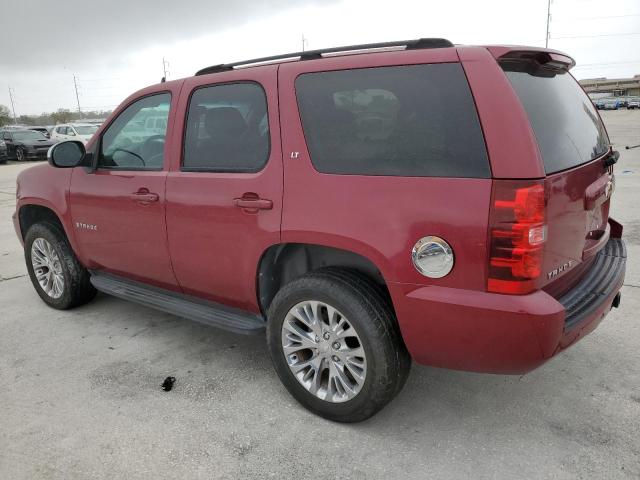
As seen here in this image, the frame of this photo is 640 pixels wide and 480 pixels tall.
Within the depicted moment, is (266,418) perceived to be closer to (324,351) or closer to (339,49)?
(324,351)

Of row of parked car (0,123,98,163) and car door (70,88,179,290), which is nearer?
car door (70,88,179,290)

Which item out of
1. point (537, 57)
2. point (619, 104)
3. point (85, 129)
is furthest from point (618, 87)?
point (537, 57)

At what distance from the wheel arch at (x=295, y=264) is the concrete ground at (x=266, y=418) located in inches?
24.0

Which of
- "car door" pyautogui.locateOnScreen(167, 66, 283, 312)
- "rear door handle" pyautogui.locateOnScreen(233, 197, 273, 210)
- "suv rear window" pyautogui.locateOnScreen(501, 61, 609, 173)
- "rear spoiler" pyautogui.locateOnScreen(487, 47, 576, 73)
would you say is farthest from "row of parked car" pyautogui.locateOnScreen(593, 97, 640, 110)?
"rear door handle" pyautogui.locateOnScreen(233, 197, 273, 210)

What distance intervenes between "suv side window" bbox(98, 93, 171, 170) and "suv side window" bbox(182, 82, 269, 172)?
27 cm

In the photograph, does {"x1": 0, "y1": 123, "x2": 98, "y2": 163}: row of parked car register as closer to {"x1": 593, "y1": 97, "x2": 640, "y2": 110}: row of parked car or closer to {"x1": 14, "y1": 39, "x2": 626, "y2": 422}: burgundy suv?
{"x1": 14, "y1": 39, "x2": 626, "y2": 422}: burgundy suv

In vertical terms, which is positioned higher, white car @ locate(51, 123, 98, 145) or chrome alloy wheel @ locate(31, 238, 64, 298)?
white car @ locate(51, 123, 98, 145)

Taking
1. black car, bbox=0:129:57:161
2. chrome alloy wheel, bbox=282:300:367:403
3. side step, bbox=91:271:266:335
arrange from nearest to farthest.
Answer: chrome alloy wheel, bbox=282:300:367:403
side step, bbox=91:271:266:335
black car, bbox=0:129:57:161

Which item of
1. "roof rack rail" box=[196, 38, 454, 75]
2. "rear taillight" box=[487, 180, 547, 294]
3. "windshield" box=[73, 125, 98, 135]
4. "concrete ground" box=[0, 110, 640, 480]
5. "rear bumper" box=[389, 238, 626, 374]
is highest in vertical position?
"roof rack rail" box=[196, 38, 454, 75]

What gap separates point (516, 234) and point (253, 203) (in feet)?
4.44

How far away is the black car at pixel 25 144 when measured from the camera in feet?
71.8

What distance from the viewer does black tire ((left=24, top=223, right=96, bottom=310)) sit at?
4180 millimetres

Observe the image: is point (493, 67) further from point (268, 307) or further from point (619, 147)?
point (619, 147)

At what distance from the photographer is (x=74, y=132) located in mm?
20453
